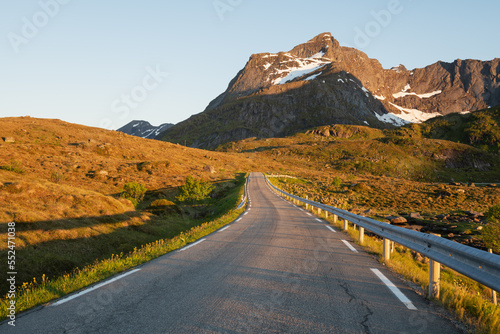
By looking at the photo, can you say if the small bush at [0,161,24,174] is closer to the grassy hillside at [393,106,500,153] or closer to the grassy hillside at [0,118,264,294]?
the grassy hillside at [0,118,264,294]

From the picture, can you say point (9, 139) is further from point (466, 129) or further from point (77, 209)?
point (466, 129)

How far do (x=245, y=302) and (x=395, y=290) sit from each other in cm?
265

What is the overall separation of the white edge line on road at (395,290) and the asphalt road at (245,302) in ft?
0.11

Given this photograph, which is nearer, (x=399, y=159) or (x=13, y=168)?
(x=13, y=168)

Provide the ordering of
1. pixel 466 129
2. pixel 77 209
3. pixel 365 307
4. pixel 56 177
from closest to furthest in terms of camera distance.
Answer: pixel 365 307
pixel 77 209
pixel 56 177
pixel 466 129

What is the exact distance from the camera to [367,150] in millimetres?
121250

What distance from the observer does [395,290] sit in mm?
4793

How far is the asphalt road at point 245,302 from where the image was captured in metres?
3.46

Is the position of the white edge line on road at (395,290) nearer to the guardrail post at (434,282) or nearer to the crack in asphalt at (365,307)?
the guardrail post at (434,282)

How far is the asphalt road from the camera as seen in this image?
3.46 metres

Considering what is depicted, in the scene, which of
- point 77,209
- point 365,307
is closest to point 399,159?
point 77,209

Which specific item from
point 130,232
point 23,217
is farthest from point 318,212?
point 23,217

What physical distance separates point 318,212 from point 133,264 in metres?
14.5

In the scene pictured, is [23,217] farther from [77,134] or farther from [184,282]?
[77,134]
